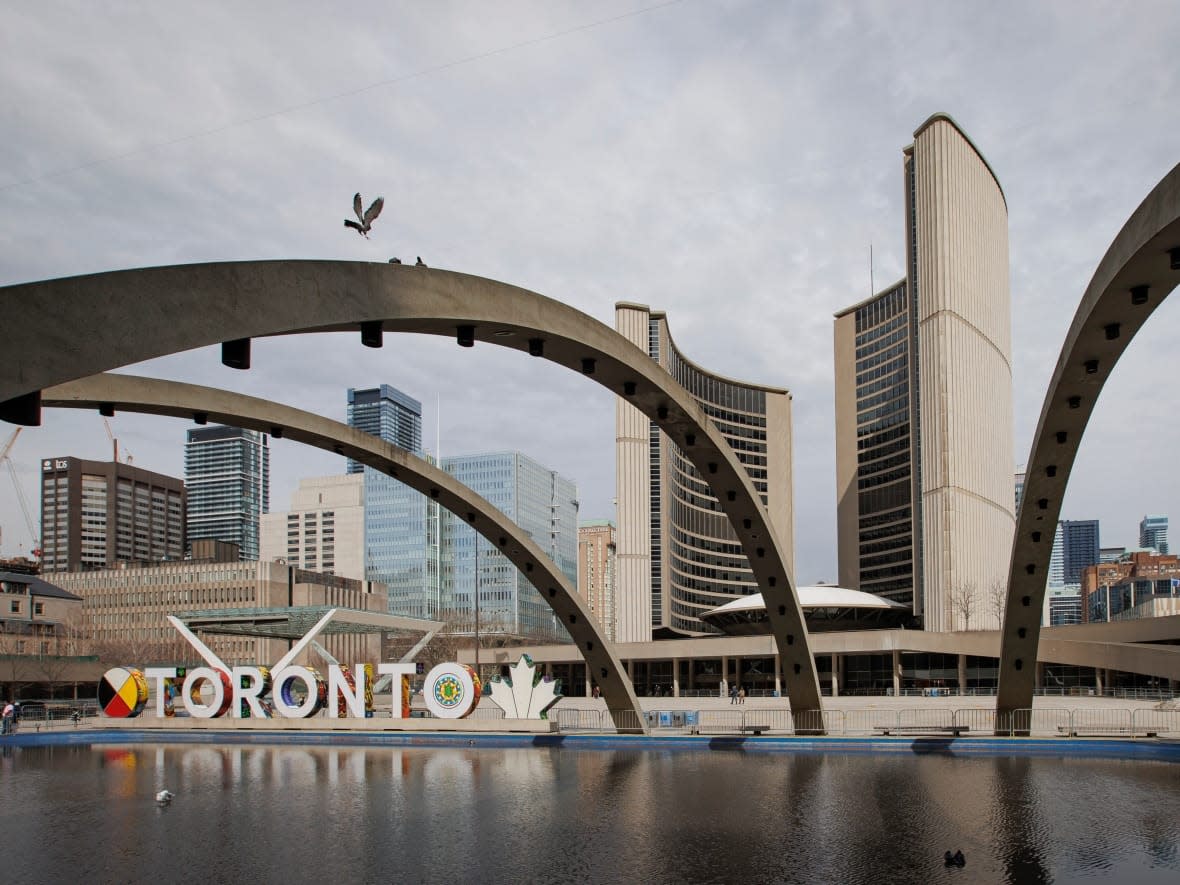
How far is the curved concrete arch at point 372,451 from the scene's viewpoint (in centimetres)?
2234

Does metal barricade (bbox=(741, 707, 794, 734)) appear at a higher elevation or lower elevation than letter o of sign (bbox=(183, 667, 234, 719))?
lower

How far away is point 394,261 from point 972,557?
103 meters

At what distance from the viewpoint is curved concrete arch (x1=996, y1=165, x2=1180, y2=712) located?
619 inches

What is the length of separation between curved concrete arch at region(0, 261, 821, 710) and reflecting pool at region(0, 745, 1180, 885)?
28.0ft

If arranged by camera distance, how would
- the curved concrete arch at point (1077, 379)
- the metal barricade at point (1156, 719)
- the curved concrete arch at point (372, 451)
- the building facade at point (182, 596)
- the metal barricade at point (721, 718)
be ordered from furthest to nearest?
the building facade at point (182, 596), the metal barricade at point (721, 718), the metal barricade at point (1156, 719), the curved concrete arch at point (372, 451), the curved concrete arch at point (1077, 379)

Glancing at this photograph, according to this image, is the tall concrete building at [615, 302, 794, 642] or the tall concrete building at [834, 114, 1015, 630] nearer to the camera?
the tall concrete building at [834, 114, 1015, 630]

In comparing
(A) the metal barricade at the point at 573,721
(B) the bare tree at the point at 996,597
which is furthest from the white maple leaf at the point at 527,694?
(B) the bare tree at the point at 996,597

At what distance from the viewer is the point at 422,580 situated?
604ft

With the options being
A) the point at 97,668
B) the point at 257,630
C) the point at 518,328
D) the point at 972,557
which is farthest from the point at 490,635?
the point at 518,328

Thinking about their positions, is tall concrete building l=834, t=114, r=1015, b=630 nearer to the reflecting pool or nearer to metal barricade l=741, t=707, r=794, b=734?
metal barricade l=741, t=707, r=794, b=734

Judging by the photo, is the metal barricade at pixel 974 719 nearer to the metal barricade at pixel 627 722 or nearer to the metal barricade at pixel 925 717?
the metal barricade at pixel 925 717

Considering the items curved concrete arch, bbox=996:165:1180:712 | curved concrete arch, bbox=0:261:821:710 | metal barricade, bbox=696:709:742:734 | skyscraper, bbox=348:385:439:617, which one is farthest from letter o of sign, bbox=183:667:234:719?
skyscraper, bbox=348:385:439:617

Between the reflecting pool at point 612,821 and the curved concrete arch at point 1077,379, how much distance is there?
138 inches

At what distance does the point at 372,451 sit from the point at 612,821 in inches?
523
